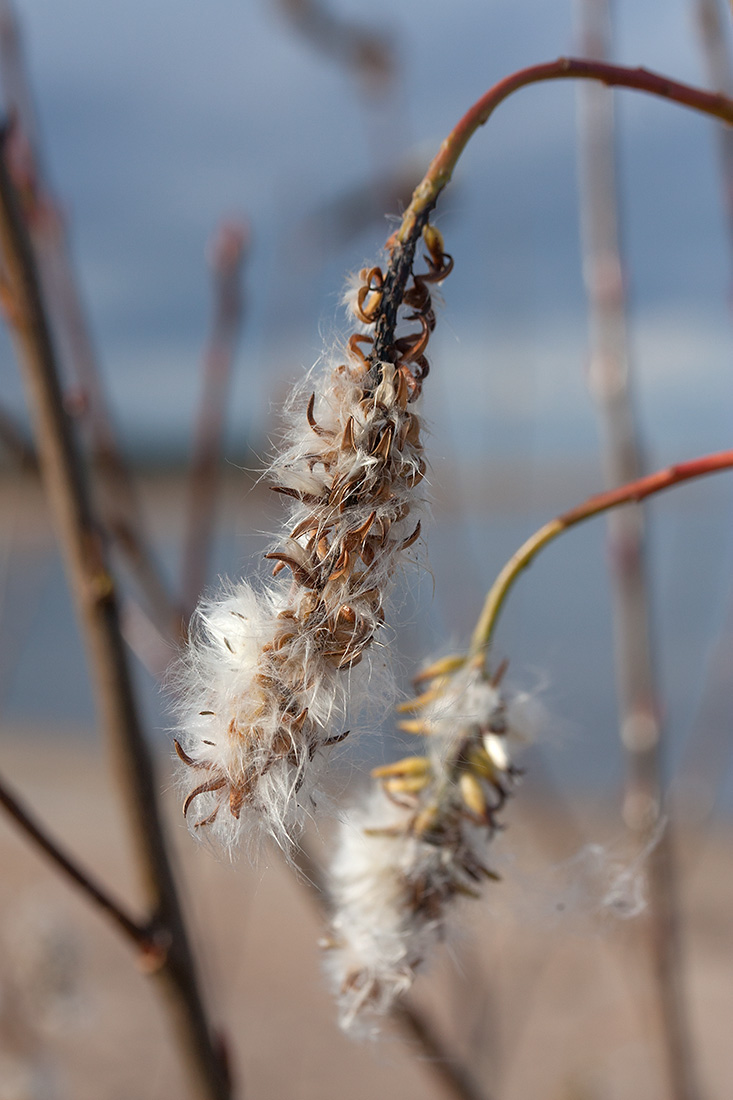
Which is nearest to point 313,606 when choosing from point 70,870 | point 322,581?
point 322,581

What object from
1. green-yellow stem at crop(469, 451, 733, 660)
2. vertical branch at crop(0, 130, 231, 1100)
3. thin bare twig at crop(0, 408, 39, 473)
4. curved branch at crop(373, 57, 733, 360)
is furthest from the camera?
thin bare twig at crop(0, 408, 39, 473)

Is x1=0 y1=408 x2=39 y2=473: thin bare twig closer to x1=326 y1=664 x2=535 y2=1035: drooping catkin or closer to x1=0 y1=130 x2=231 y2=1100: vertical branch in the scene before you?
x1=0 y1=130 x2=231 y2=1100: vertical branch

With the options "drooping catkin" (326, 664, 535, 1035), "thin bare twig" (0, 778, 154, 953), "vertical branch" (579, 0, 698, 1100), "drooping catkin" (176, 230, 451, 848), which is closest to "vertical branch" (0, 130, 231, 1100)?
"thin bare twig" (0, 778, 154, 953)

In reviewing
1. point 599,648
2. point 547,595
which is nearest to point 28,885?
point 599,648

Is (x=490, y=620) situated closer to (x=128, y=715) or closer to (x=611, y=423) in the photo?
(x=128, y=715)

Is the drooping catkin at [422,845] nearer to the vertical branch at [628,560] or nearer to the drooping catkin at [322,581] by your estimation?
the drooping catkin at [322,581]

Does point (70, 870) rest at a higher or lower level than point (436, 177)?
lower

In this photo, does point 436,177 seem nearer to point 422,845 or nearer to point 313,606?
Result: point 313,606
